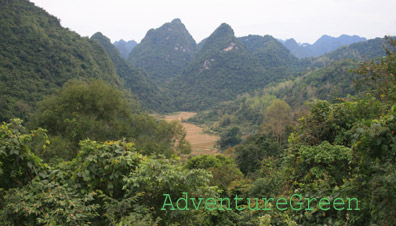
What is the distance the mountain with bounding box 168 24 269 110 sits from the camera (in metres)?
84.4

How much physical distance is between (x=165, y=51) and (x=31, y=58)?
11564 cm

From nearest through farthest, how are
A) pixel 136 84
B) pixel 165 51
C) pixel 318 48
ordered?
pixel 136 84, pixel 165 51, pixel 318 48

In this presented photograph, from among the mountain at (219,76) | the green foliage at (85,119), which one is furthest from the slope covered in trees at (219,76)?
the green foliage at (85,119)

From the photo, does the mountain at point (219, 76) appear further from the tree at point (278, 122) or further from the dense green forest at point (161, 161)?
the dense green forest at point (161, 161)

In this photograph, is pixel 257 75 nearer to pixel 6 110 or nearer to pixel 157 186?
pixel 6 110

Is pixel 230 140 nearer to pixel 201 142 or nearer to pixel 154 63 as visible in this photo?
pixel 201 142

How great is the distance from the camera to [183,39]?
14738cm

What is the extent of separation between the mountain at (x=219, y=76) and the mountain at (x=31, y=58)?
48595 mm

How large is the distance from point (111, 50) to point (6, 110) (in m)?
62.7

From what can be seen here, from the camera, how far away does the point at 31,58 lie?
25859 mm

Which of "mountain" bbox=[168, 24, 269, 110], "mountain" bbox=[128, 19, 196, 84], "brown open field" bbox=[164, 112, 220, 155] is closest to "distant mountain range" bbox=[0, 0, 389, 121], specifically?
"mountain" bbox=[168, 24, 269, 110]

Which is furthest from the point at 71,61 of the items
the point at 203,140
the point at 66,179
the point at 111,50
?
the point at 111,50

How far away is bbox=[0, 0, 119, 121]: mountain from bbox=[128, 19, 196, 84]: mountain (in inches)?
3293

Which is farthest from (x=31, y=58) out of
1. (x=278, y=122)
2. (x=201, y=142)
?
(x=278, y=122)
